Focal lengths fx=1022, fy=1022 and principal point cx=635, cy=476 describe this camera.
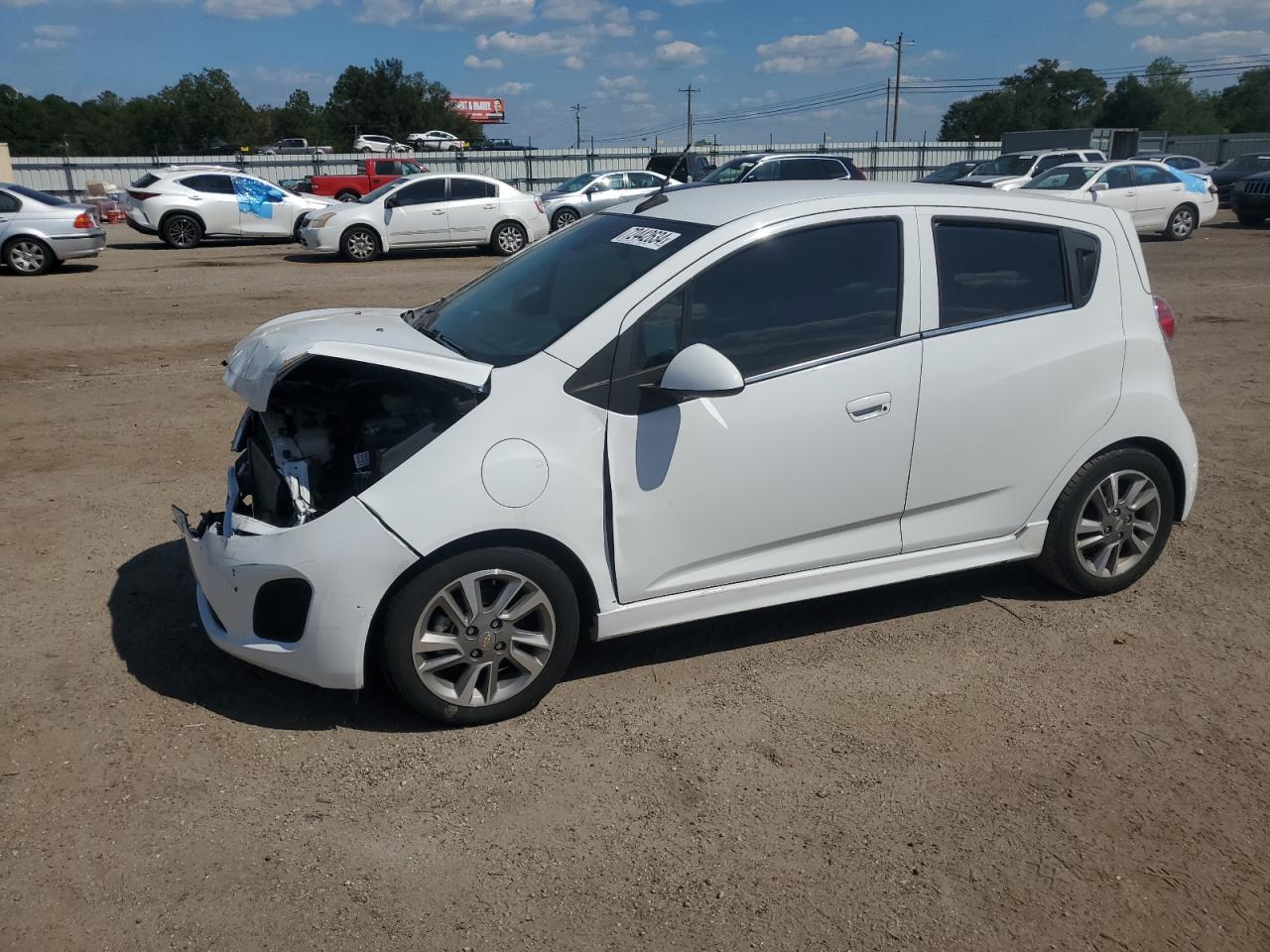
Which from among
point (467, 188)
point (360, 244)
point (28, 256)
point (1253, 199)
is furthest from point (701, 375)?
point (1253, 199)

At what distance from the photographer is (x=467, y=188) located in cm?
1984

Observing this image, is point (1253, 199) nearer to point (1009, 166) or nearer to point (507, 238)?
point (1009, 166)

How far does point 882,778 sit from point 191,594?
322cm

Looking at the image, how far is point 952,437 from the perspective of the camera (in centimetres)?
416

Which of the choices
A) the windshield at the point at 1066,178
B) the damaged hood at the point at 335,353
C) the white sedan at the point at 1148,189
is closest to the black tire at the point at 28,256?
Answer: the damaged hood at the point at 335,353

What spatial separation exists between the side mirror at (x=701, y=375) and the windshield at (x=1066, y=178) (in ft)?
64.1

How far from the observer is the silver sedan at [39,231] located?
53.2ft

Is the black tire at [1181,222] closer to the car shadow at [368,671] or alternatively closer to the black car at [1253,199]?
the black car at [1253,199]

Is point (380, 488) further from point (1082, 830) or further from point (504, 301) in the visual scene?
point (1082, 830)

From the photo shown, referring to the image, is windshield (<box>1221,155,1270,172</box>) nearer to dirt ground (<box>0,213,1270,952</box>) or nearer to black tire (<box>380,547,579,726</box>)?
dirt ground (<box>0,213,1270,952</box>)

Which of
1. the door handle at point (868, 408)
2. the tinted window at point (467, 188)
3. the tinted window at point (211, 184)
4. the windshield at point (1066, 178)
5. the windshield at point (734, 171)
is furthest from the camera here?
the windshield at point (734, 171)

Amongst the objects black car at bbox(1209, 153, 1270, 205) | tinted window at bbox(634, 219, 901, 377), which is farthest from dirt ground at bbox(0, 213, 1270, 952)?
black car at bbox(1209, 153, 1270, 205)

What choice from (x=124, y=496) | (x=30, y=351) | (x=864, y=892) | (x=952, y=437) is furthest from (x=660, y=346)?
(x=30, y=351)

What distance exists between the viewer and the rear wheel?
2148 centimetres
